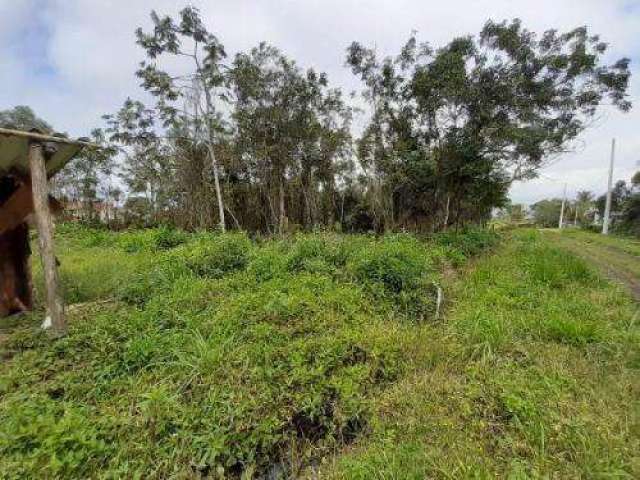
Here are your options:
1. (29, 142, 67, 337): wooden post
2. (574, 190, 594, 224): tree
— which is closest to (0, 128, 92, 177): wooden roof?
(29, 142, 67, 337): wooden post

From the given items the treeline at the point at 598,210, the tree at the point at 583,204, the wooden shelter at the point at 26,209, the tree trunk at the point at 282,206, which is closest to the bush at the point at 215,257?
the wooden shelter at the point at 26,209

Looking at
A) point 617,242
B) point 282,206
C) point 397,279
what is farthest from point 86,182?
point 617,242

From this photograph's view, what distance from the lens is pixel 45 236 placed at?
141 inches

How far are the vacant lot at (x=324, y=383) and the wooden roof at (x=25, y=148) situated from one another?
2.00m

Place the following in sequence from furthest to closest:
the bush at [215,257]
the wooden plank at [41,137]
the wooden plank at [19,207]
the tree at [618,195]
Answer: the tree at [618,195] → the bush at [215,257] → the wooden plank at [19,207] → the wooden plank at [41,137]

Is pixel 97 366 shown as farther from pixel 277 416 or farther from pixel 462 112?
pixel 462 112

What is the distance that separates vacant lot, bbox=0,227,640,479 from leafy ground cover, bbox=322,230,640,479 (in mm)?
14

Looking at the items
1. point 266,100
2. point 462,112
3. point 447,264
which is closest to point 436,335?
point 447,264

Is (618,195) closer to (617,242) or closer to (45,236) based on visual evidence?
(617,242)

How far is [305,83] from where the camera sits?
12148 millimetres

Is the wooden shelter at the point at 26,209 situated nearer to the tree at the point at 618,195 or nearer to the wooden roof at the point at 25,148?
the wooden roof at the point at 25,148

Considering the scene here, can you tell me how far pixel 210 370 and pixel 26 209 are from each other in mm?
3460

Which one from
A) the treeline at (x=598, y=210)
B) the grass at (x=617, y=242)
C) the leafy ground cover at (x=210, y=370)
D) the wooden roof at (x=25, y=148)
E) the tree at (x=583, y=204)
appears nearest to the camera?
the leafy ground cover at (x=210, y=370)

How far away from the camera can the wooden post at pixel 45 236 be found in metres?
3.50
